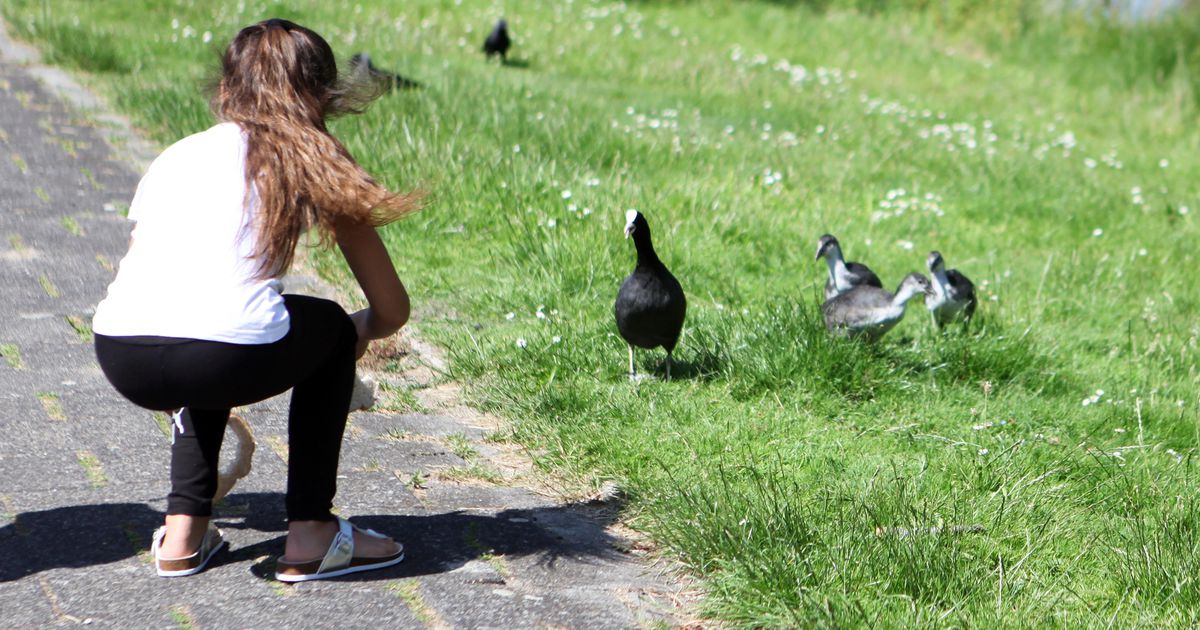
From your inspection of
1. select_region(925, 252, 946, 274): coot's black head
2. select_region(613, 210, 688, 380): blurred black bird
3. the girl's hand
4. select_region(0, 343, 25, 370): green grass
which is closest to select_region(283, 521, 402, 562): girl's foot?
the girl's hand

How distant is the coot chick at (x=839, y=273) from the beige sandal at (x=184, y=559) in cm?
381

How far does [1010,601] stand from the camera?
Answer: 11.3 feet

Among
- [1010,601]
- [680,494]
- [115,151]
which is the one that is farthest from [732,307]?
[115,151]

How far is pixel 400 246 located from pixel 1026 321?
138 inches

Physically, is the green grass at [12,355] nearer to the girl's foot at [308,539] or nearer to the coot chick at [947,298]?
the girl's foot at [308,539]

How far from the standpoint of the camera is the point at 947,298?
6184 millimetres

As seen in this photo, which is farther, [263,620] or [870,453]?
[870,453]

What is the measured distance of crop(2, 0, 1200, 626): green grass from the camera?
3.69 m

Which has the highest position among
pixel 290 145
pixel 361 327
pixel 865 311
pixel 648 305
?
pixel 290 145

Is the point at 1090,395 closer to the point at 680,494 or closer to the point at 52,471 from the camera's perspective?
the point at 680,494

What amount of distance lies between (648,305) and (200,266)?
88.7 inches

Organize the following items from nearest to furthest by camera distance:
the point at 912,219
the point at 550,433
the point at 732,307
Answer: the point at 550,433, the point at 732,307, the point at 912,219

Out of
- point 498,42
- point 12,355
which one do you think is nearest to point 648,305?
point 12,355

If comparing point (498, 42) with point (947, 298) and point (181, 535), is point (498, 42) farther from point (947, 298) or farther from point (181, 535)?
point (181, 535)
